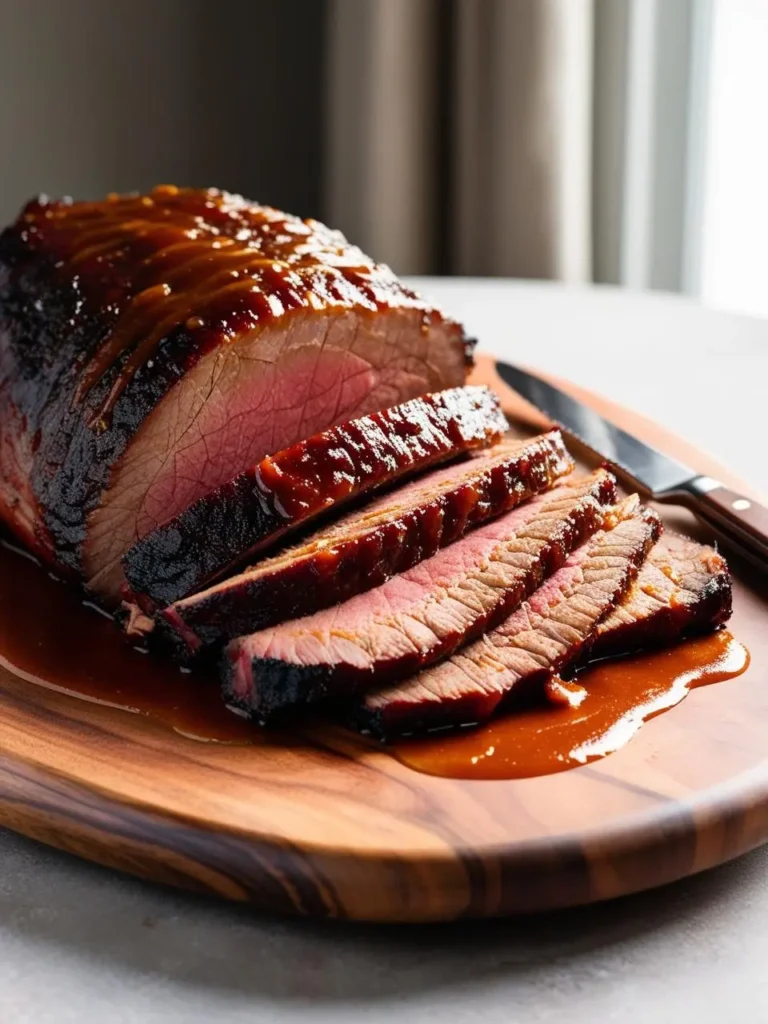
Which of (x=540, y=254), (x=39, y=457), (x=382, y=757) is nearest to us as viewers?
(x=382, y=757)

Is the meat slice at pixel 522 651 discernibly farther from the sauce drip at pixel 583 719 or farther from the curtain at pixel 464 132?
the curtain at pixel 464 132

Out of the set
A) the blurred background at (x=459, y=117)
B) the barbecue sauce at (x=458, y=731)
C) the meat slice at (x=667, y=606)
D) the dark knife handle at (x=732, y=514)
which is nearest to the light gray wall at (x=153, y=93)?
the blurred background at (x=459, y=117)

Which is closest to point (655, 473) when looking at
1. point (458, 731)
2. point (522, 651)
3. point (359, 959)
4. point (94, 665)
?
point (522, 651)

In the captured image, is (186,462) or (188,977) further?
(186,462)

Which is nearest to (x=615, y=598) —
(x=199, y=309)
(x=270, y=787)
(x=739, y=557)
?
(x=739, y=557)

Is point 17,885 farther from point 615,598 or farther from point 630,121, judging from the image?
point 630,121

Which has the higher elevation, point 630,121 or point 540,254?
point 630,121

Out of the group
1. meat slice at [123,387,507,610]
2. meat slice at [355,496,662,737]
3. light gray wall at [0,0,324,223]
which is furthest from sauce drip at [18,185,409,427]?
light gray wall at [0,0,324,223]

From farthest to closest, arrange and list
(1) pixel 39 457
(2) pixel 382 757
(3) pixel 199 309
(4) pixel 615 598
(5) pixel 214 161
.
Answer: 1. (5) pixel 214 161
2. (1) pixel 39 457
3. (3) pixel 199 309
4. (4) pixel 615 598
5. (2) pixel 382 757
